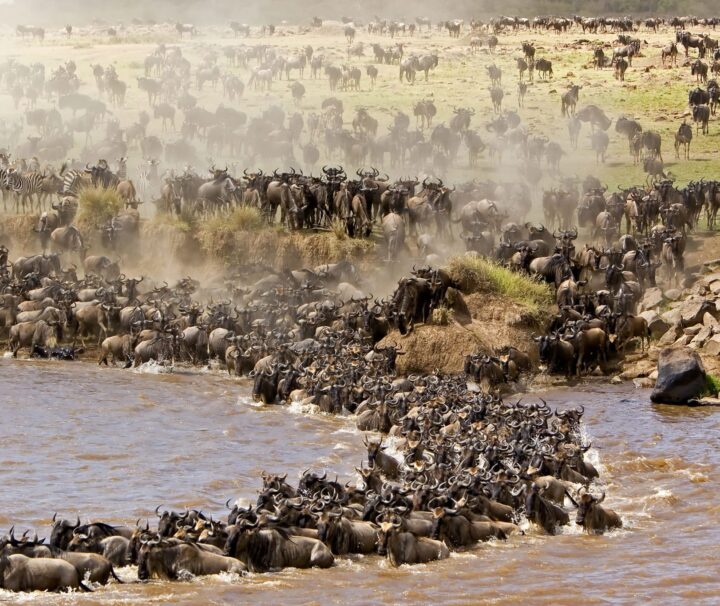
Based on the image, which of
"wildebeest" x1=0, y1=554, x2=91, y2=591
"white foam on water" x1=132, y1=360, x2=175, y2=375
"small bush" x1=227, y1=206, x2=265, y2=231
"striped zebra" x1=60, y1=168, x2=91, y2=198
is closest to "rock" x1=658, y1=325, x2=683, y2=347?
"white foam on water" x1=132, y1=360, x2=175, y2=375

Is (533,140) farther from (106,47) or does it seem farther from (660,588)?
(106,47)

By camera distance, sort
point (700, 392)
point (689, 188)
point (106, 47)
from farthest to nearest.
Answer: point (106, 47), point (689, 188), point (700, 392)

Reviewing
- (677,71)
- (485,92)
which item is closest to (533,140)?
(485,92)

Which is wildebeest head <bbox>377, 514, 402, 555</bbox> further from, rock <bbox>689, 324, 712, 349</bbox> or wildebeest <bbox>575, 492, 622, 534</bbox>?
rock <bbox>689, 324, 712, 349</bbox>

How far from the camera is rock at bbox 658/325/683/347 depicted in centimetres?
2520

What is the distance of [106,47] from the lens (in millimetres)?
64250

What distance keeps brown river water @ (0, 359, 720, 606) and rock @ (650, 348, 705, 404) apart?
1.07ft

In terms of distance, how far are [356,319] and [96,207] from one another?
1026cm

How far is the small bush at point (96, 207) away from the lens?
32438mm

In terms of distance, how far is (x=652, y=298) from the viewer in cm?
2761

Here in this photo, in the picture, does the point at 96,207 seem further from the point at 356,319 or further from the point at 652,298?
the point at 652,298

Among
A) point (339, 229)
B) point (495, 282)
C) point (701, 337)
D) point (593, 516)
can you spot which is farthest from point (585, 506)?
point (339, 229)

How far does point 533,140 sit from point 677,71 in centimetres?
1496

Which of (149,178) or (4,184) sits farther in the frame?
(149,178)
